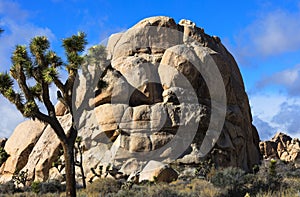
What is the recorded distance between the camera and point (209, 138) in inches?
1276

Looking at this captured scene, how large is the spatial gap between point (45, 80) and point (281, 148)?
49.8 m

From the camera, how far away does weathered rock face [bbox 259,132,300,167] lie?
54938 mm

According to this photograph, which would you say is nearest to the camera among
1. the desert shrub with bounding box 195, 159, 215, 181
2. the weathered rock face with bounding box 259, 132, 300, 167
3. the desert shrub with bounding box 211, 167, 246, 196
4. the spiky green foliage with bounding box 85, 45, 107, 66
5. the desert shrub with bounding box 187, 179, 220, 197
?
the desert shrub with bounding box 187, 179, 220, 197

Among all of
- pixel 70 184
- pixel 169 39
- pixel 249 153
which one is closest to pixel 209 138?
pixel 249 153

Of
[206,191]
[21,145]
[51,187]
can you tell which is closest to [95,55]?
[206,191]

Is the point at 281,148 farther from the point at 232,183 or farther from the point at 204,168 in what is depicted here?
the point at 232,183

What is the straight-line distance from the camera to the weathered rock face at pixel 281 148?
54.9 m

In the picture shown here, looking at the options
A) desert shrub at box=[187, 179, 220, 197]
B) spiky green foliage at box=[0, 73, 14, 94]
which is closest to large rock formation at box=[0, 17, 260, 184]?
desert shrub at box=[187, 179, 220, 197]

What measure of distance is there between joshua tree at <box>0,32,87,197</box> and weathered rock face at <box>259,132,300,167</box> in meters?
42.8

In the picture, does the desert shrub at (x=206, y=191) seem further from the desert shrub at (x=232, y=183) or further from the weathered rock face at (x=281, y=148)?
the weathered rock face at (x=281, y=148)

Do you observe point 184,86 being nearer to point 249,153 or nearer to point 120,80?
point 120,80

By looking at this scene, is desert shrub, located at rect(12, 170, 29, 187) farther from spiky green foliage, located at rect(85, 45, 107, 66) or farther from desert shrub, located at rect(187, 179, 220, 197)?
desert shrub, located at rect(187, 179, 220, 197)

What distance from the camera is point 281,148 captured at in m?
59.1

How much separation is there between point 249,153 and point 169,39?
1238 cm
